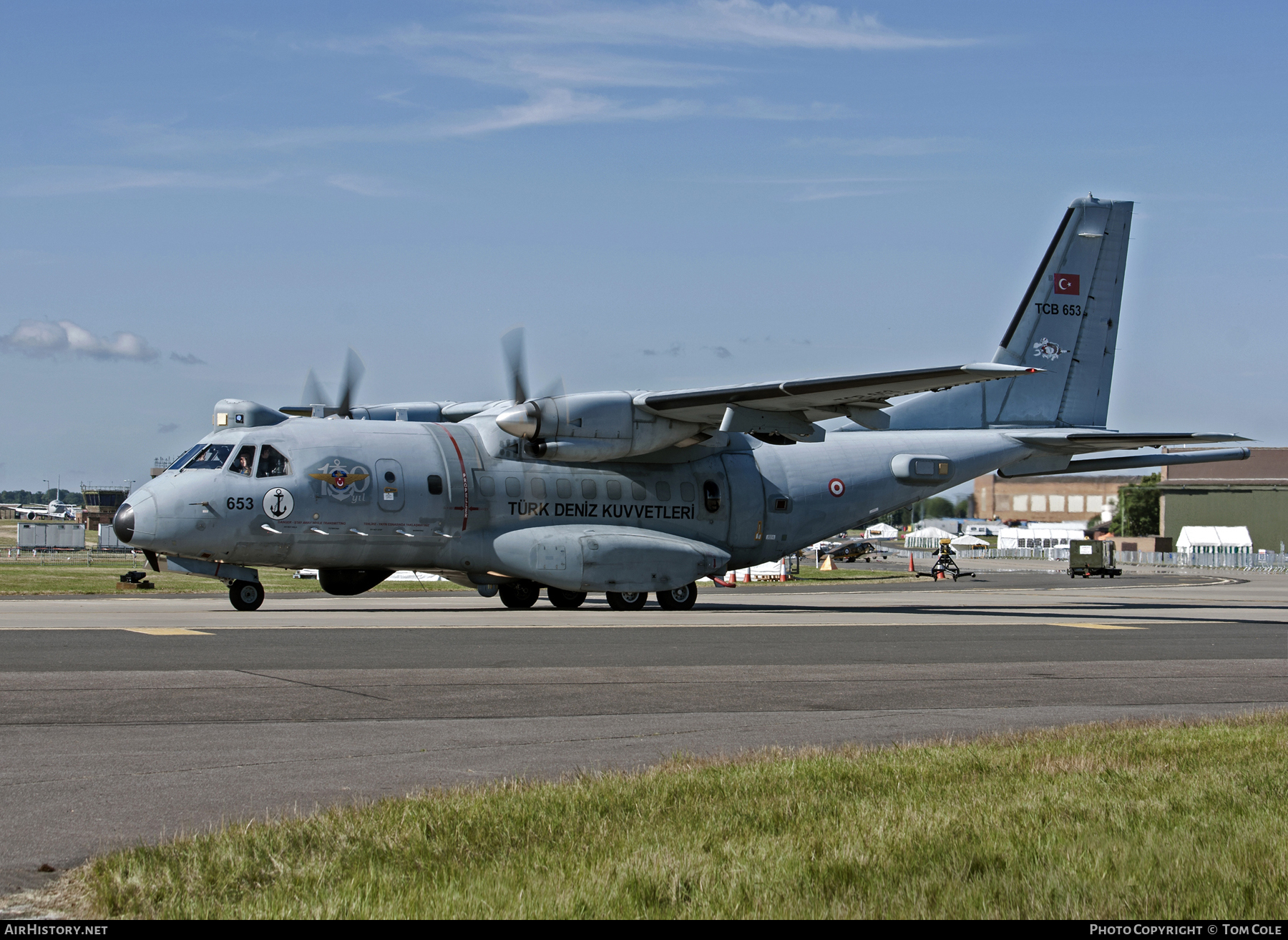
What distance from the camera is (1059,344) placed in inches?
1208

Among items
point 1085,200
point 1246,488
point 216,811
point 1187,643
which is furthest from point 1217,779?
point 1246,488

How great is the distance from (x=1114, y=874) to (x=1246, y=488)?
115 metres

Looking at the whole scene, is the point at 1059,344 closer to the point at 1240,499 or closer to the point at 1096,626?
the point at 1096,626

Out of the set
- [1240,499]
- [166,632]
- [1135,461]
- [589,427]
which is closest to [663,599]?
[589,427]

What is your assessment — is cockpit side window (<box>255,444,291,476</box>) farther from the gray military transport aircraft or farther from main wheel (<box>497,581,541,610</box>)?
main wheel (<box>497,581,541,610</box>)

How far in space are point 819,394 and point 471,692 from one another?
1340 cm

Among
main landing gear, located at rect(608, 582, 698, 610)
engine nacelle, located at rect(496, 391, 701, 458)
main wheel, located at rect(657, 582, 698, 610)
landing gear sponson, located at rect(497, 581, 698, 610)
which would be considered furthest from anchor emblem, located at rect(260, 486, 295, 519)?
main wheel, located at rect(657, 582, 698, 610)

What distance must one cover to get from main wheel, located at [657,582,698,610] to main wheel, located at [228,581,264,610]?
8.18m

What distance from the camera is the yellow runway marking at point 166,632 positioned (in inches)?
691

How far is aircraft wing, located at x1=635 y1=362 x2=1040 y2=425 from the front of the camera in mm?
22391

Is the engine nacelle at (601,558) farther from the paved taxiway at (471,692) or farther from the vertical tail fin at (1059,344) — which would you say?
the vertical tail fin at (1059,344)

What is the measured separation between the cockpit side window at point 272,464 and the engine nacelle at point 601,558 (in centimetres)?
422

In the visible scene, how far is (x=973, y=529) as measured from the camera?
147m
